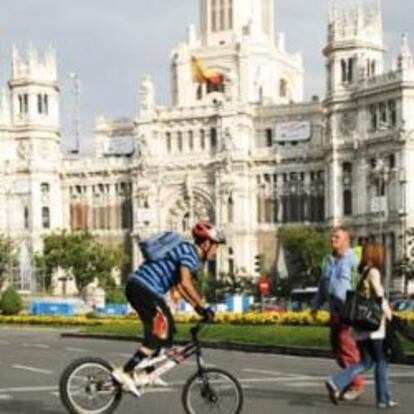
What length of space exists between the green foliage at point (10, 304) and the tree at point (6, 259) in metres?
35.7

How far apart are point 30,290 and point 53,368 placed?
88128mm

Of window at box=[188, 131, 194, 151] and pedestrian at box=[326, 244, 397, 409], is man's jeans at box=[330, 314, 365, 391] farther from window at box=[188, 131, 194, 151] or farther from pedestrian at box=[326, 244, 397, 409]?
window at box=[188, 131, 194, 151]

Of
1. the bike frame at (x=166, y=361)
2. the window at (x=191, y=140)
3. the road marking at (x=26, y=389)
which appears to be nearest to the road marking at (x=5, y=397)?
the road marking at (x=26, y=389)

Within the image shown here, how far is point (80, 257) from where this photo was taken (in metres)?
100

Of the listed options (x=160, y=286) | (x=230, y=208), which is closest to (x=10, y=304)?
(x=230, y=208)

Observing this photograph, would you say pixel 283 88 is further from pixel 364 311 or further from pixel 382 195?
pixel 364 311

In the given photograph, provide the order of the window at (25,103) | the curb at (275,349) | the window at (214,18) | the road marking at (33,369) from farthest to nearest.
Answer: the window at (214,18)
the window at (25,103)
the curb at (275,349)
the road marking at (33,369)

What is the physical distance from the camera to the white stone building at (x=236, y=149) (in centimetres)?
10300

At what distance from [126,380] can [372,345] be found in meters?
3.69

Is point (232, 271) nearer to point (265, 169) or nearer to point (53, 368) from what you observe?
point (265, 169)

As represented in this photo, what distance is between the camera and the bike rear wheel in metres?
13.9

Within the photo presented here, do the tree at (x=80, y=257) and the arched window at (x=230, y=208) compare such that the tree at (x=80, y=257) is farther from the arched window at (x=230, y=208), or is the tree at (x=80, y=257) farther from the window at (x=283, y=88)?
the window at (x=283, y=88)

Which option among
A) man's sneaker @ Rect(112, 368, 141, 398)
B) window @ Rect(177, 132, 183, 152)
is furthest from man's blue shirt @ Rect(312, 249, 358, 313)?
window @ Rect(177, 132, 183, 152)

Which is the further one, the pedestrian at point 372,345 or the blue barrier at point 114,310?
the blue barrier at point 114,310
